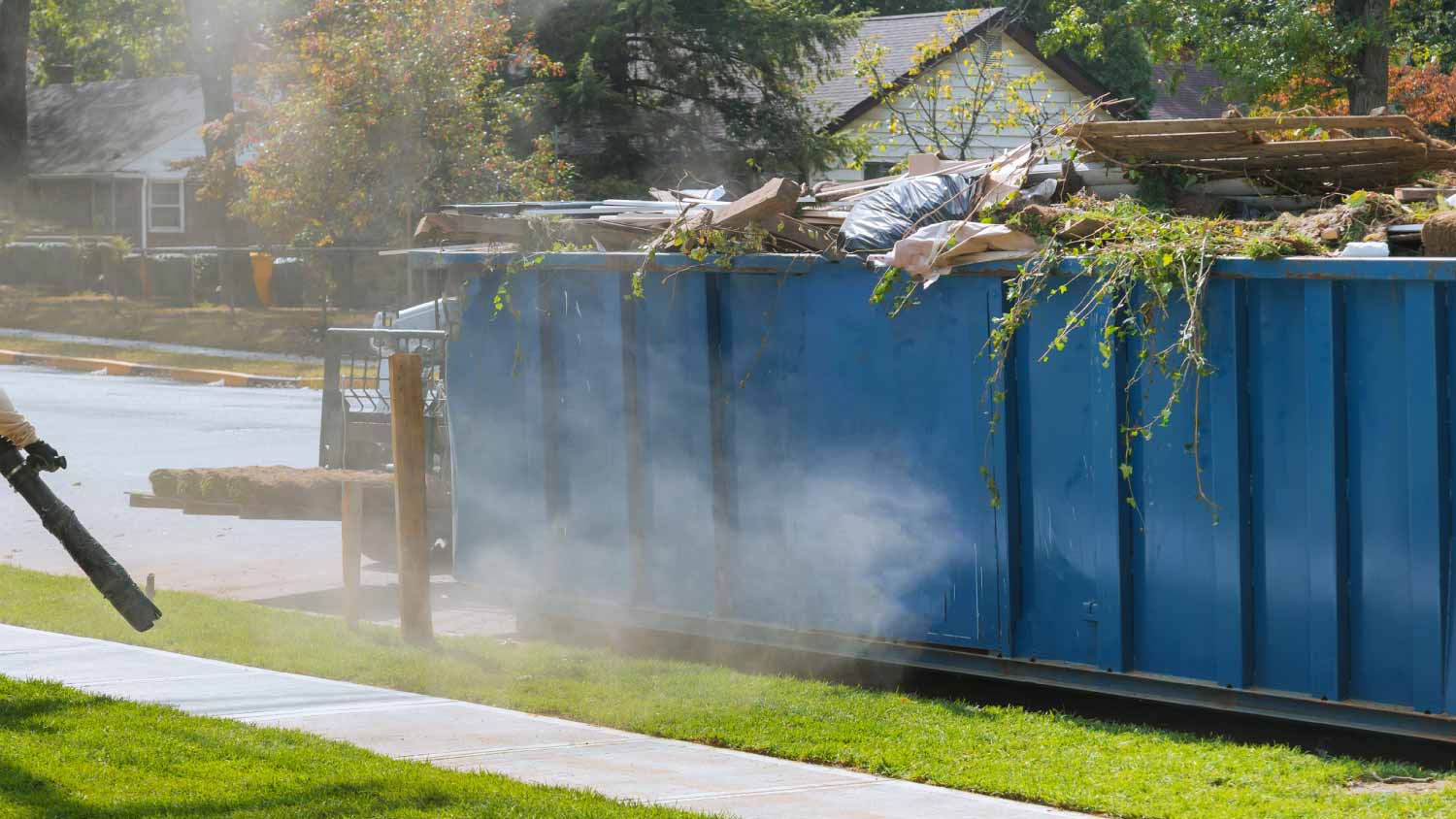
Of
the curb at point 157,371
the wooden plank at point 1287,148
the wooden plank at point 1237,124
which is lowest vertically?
the curb at point 157,371

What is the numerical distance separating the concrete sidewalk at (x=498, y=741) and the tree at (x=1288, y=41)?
14859mm

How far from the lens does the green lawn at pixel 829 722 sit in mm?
5613

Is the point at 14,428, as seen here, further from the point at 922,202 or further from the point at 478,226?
the point at 922,202

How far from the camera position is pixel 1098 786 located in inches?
225

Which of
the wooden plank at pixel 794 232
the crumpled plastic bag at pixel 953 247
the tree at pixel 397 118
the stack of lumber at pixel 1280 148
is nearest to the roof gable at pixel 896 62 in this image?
the tree at pixel 397 118

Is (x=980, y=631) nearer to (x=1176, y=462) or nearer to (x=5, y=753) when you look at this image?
→ (x=1176, y=462)

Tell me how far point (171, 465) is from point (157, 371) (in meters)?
10.5

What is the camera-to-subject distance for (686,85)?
85.5ft

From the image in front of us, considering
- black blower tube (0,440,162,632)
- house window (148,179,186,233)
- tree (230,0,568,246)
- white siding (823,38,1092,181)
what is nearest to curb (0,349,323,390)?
tree (230,0,568,246)

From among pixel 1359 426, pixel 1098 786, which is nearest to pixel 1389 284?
pixel 1359 426

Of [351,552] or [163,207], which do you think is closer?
[351,552]

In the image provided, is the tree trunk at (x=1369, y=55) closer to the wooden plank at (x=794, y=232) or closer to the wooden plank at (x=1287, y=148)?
the wooden plank at (x=1287, y=148)

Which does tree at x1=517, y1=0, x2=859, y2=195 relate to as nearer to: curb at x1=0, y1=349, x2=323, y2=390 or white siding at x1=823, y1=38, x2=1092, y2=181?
white siding at x1=823, y1=38, x2=1092, y2=181

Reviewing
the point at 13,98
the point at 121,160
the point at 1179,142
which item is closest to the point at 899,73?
the point at 1179,142
